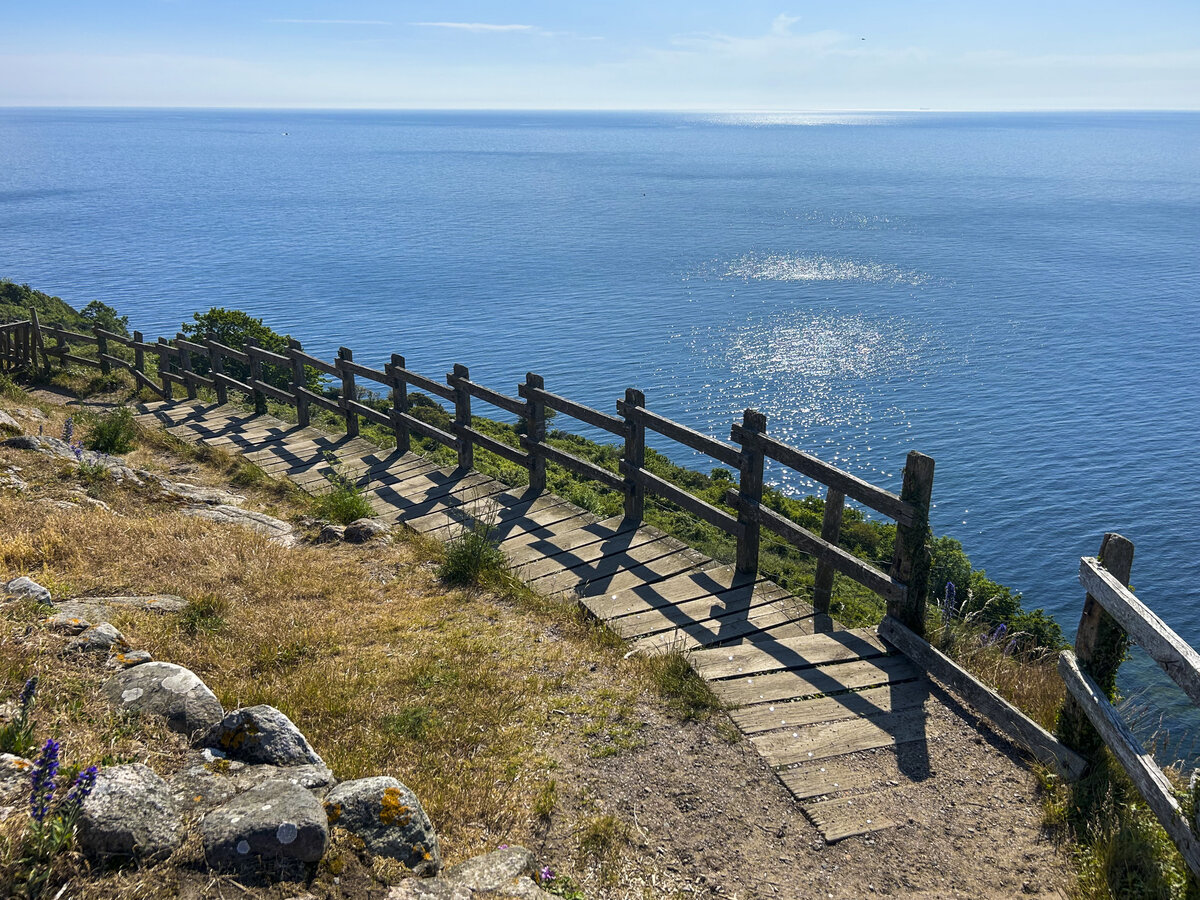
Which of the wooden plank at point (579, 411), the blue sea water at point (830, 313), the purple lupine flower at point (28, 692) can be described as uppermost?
the wooden plank at point (579, 411)

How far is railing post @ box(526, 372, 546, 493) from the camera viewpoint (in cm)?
1149

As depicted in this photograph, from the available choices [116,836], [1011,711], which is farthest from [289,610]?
[1011,711]

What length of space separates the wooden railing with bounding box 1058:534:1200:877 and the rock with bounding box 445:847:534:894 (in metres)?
3.49

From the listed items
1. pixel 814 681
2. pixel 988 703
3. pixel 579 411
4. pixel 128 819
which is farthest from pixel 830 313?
pixel 128 819

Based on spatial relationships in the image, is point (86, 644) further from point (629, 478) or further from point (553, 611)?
point (629, 478)

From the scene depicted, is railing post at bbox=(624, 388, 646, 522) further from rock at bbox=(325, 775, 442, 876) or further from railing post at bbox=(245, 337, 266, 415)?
railing post at bbox=(245, 337, 266, 415)

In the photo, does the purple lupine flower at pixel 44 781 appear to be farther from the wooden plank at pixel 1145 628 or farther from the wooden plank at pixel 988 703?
the wooden plank at pixel 988 703

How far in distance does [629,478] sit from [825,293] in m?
76.7

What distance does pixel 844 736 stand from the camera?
20.6 feet

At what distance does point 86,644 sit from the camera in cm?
570

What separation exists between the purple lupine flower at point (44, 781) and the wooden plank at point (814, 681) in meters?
4.58

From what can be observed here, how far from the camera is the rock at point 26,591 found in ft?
20.6

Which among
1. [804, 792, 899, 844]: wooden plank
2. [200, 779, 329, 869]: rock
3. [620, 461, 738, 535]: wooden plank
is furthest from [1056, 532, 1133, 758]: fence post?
[200, 779, 329, 869]: rock

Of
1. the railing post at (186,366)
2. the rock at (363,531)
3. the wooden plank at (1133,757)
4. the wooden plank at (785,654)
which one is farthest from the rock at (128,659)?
the railing post at (186,366)
